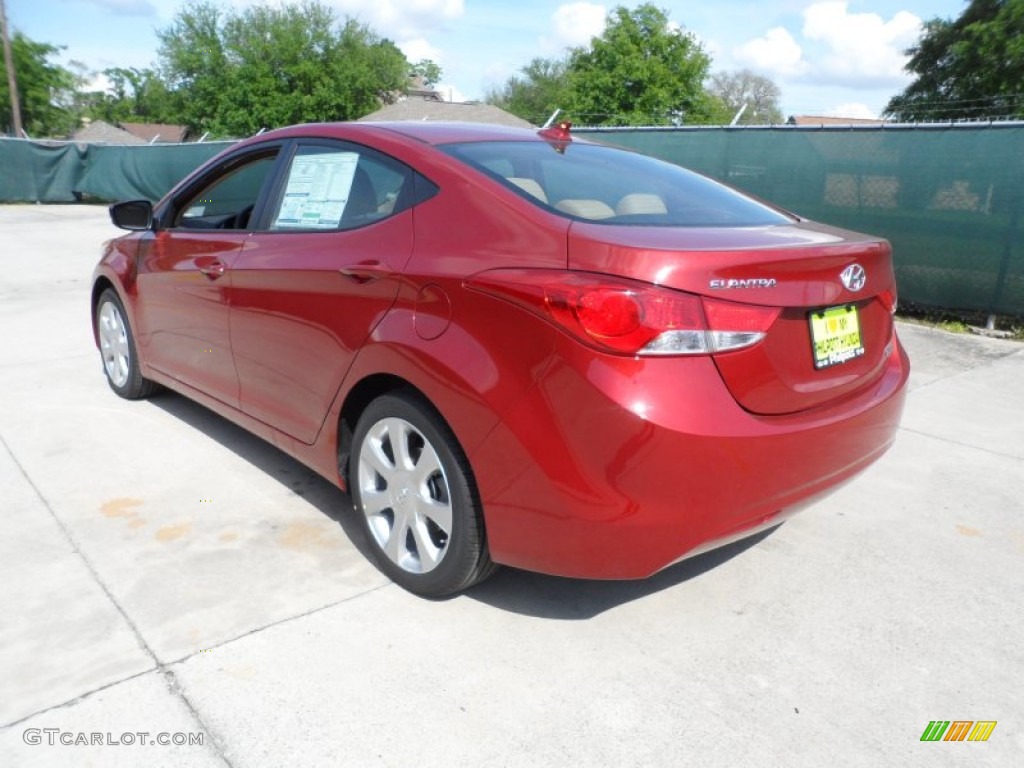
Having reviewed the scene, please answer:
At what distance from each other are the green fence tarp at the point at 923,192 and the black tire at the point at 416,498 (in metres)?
6.53

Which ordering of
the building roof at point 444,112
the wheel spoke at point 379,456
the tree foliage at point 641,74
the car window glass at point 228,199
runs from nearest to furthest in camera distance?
1. the wheel spoke at point 379,456
2. the car window glass at point 228,199
3. the building roof at point 444,112
4. the tree foliage at point 641,74

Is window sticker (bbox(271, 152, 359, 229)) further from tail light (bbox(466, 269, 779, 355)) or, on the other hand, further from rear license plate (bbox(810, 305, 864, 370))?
A: rear license plate (bbox(810, 305, 864, 370))

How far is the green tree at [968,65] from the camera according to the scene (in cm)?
3228

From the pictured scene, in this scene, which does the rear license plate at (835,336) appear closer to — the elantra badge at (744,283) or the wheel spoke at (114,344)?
the elantra badge at (744,283)

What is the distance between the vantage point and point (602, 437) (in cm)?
225

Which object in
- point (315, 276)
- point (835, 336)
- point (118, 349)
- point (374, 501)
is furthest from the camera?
point (118, 349)

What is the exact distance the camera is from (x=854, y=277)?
2.68 m

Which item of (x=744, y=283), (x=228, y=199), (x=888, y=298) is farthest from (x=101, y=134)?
(x=744, y=283)

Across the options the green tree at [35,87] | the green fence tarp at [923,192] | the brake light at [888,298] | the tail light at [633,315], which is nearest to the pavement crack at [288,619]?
the tail light at [633,315]

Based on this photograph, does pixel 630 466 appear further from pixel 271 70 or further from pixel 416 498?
pixel 271 70

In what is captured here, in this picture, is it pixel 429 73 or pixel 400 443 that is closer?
pixel 400 443

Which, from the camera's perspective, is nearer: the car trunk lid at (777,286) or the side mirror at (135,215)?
the car trunk lid at (777,286)

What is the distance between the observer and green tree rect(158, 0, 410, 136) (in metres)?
47.2

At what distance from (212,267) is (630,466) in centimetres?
239
